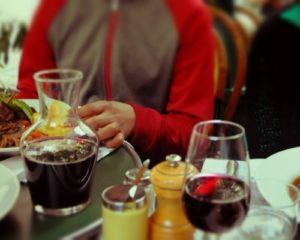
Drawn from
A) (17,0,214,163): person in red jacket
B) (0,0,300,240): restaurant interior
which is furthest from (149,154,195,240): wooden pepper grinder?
(17,0,214,163): person in red jacket

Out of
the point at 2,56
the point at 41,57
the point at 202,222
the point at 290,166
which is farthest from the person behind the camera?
the point at 2,56

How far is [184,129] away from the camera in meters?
1.18

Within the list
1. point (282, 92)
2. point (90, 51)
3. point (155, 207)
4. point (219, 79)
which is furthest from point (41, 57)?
point (155, 207)

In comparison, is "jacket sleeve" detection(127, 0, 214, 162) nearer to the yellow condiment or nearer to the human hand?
the human hand

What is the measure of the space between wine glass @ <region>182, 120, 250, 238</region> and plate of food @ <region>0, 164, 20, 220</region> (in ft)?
0.80

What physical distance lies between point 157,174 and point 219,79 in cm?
80

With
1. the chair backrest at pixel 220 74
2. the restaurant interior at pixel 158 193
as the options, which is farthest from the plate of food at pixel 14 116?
the chair backrest at pixel 220 74

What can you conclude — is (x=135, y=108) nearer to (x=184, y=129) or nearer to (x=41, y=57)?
(x=184, y=129)

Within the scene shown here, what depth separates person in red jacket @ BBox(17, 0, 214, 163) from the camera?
1226 millimetres

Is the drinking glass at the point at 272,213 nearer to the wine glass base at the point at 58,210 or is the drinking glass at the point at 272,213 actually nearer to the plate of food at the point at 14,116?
the wine glass base at the point at 58,210

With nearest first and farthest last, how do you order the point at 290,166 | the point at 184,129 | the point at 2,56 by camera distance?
the point at 290,166 < the point at 184,129 < the point at 2,56

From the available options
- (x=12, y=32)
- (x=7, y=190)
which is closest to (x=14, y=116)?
(x=7, y=190)

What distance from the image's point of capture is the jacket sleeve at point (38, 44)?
4.18 feet

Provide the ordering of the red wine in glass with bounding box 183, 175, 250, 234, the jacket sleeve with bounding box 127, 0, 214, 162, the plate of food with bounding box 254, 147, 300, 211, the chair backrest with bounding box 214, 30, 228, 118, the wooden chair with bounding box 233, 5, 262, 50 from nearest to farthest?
the red wine in glass with bounding box 183, 175, 250, 234 < the plate of food with bounding box 254, 147, 300, 211 < the jacket sleeve with bounding box 127, 0, 214, 162 < the chair backrest with bounding box 214, 30, 228, 118 < the wooden chair with bounding box 233, 5, 262, 50
